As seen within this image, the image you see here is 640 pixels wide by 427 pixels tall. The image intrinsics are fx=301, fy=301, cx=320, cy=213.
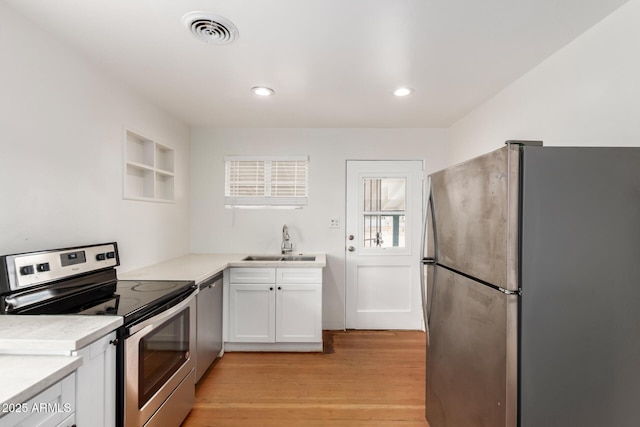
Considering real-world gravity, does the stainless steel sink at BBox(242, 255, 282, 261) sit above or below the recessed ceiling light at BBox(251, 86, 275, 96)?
below

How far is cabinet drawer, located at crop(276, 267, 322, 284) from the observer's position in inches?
113

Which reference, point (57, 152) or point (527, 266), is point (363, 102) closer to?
point (527, 266)

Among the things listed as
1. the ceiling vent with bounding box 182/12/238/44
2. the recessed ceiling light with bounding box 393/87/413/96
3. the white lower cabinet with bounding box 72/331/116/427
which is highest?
the recessed ceiling light with bounding box 393/87/413/96

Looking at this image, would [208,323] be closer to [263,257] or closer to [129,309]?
[263,257]

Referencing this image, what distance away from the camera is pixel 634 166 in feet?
3.62

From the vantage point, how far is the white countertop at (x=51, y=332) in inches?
40.3

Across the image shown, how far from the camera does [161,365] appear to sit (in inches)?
64.3

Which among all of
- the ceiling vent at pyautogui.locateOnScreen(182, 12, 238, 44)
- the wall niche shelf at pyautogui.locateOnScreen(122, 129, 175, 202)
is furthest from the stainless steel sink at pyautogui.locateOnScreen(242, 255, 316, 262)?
the ceiling vent at pyautogui.locateOnScreen(182, 12, 238, 44)

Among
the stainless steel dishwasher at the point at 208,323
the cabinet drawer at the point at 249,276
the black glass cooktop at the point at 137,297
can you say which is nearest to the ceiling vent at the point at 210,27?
the black glass cooktop at the point at 137,297

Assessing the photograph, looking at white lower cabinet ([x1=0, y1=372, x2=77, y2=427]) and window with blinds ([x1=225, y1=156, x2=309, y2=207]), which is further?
window with blinds ([x1=225, y1=156, x2=309, y2=207])

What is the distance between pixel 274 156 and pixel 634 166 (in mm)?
2908

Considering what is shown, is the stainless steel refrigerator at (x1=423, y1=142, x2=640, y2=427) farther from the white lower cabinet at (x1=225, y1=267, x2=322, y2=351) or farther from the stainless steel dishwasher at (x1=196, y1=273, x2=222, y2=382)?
the stainless steel dishwasher at (x1=196, y1=273, x2=222, y2=382)

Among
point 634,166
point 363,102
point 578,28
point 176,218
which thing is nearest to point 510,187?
point 634,166

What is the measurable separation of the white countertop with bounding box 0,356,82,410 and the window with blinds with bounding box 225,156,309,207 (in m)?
2.51
